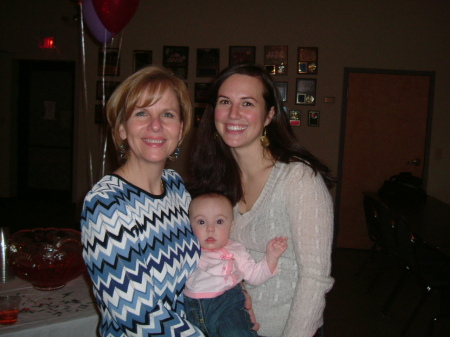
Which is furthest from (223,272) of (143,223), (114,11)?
(114,11)

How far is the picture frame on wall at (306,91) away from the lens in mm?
5672

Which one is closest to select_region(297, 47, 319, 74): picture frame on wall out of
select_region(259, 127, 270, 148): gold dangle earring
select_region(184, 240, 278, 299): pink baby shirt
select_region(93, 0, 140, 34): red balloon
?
select_region(93, 0, 140, 34): red balloon

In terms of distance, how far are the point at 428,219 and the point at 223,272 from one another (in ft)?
8.92

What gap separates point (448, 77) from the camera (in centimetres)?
558

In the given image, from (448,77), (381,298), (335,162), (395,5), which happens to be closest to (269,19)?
(395,5)

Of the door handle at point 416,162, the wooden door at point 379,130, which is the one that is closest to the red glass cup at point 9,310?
the wooden door at point 379,130

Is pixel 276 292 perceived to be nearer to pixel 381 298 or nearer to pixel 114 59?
pixel 381 298

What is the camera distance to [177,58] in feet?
19.2

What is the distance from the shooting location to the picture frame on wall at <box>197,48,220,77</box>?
228 inches

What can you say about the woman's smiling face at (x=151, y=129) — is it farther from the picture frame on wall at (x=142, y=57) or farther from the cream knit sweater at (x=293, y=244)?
the picture frame on wall at (x=142, y=57)

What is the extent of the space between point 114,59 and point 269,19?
7.89 feet

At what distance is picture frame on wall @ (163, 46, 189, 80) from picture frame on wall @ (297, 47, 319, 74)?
1.65 m

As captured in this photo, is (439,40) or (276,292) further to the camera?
(439,40)

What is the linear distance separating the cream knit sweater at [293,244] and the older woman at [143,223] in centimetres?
27
